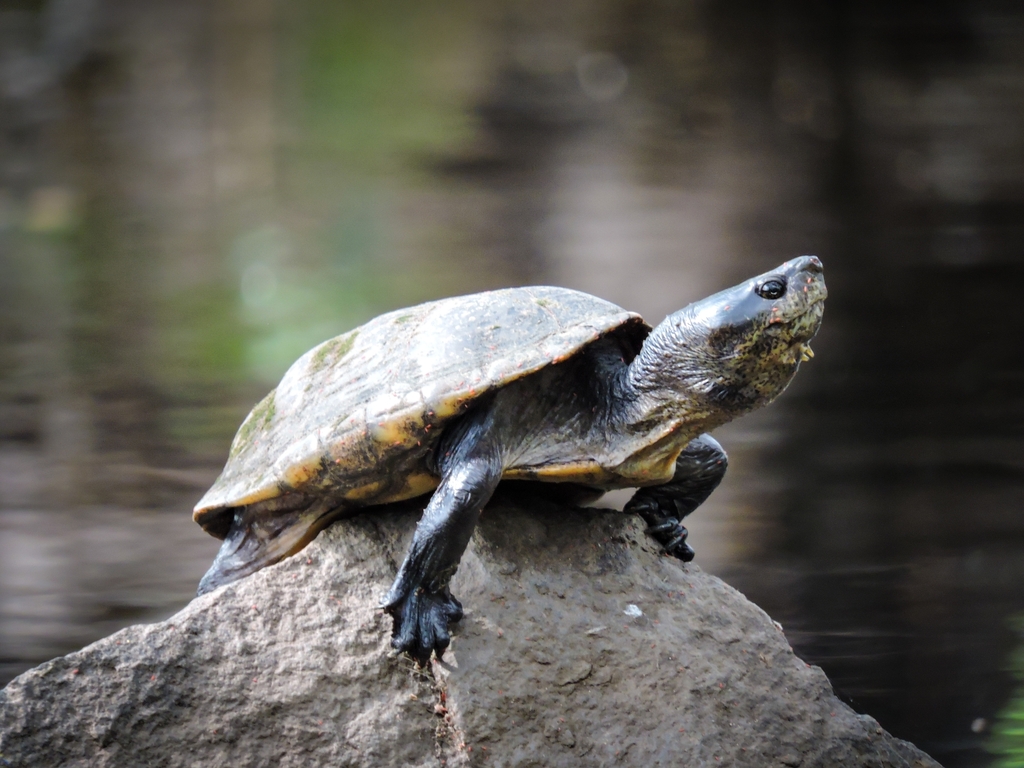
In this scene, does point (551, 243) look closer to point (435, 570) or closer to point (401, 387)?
point (401, 387)

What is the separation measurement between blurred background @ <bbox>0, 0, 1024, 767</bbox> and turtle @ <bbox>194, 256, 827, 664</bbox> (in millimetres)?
1312

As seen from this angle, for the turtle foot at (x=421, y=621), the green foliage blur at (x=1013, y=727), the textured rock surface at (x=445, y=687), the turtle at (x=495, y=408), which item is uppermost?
the turtle at (x=495, y=408)

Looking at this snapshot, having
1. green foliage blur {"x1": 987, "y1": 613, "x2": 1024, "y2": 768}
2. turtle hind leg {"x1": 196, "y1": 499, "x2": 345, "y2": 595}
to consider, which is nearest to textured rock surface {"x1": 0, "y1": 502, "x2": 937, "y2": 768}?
turtle hind leg {"x1": 196, "y1": 499, "x2": 345, "y2": 595}

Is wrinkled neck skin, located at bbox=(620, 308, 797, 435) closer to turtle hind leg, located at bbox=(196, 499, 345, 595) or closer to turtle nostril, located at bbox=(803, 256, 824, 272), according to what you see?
turtle nostril, located at bbox=(803, 256, 824, 272)

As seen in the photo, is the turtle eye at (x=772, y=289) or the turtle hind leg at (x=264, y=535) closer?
the turtle eye at (x=772, y=289)

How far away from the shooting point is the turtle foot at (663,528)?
5.92ft

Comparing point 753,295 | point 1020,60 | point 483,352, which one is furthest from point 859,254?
point 483,352

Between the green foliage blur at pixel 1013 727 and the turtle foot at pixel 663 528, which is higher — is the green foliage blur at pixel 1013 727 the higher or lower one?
the lower one

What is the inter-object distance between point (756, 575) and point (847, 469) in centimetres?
55

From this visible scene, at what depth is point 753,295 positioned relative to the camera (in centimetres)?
149

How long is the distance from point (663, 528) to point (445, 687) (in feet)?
2.08

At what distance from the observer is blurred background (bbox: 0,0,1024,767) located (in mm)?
2838

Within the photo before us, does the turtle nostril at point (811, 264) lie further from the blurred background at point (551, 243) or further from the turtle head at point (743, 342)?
the blurred background at point (551, 243)

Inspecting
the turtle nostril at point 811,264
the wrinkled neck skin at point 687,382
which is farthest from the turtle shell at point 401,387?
the turtle nostril at point 811,264
